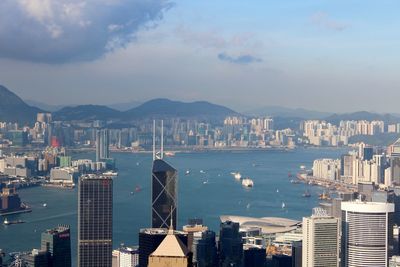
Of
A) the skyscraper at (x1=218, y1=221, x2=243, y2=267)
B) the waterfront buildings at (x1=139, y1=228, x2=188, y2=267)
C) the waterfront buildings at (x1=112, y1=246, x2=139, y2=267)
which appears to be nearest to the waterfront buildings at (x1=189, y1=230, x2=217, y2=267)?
the skyscraper at (x1=218, y1=221, x2=243, y2=267)

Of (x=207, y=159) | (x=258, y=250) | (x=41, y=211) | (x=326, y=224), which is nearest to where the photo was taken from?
(x=326, y=224)

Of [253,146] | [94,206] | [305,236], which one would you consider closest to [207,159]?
[253,146]

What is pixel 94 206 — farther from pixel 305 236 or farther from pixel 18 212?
pixel 18 212

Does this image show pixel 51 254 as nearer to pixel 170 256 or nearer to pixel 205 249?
pixel 205 249

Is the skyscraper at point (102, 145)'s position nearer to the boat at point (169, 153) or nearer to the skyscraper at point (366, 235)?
the boat at point (169, 153)

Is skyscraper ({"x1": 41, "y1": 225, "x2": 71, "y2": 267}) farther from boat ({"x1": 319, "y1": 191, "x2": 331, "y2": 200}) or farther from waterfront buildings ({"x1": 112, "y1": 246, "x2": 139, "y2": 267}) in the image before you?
boat ({"x1": 319, "y1": 191, "x2": 331, "y2": 200})

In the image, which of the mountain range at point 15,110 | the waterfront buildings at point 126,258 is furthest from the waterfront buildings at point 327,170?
the waterfront buildings at point 126,258

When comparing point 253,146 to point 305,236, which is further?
point 253,146
